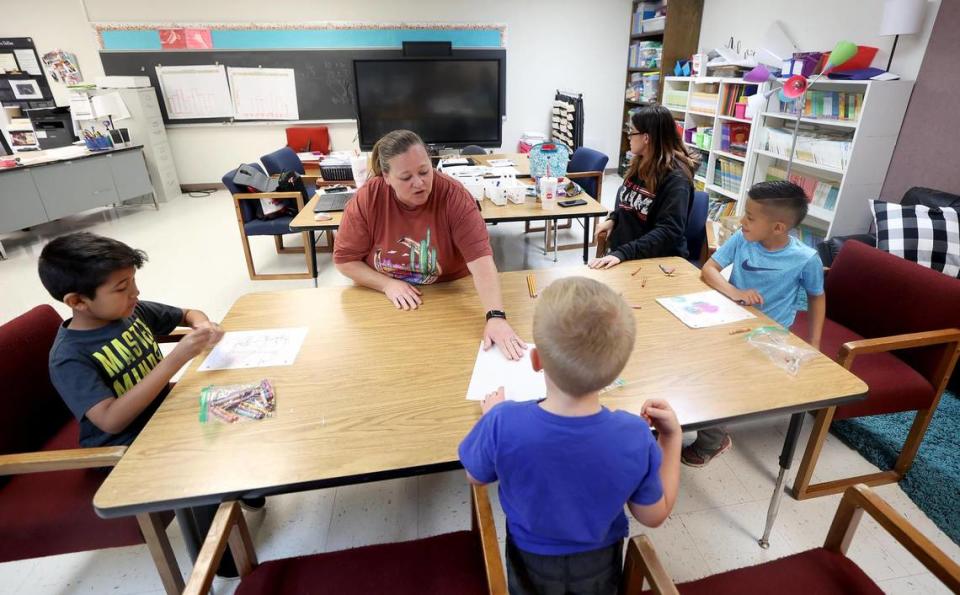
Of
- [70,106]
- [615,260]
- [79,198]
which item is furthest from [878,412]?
[70,106]

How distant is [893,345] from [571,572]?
1283mm

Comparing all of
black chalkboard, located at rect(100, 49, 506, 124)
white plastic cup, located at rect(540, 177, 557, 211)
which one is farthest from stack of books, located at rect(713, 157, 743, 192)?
black chalkboard, located at rect(100, 49, 506, 124)

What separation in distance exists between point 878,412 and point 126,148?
21.6 ft

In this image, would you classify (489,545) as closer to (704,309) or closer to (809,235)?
(704,309)

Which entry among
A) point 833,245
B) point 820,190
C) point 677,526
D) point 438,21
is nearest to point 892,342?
point 677,526

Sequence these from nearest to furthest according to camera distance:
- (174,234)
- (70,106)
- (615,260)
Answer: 1. (615,260)
2. (174,234)
3. (70,106)

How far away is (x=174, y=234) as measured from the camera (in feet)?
15.4

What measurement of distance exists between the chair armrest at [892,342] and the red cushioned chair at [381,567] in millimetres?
1211

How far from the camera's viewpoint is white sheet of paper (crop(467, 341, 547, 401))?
1114 mm

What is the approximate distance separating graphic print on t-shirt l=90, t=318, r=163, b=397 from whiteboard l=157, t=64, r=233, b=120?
220 inches

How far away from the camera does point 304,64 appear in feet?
19.0

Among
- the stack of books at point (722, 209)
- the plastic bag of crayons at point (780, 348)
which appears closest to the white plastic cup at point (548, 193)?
the plastic bag of crayons at point (780, 348)

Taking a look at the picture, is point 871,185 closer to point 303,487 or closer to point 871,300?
point 871,300

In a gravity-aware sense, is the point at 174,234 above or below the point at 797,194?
below
